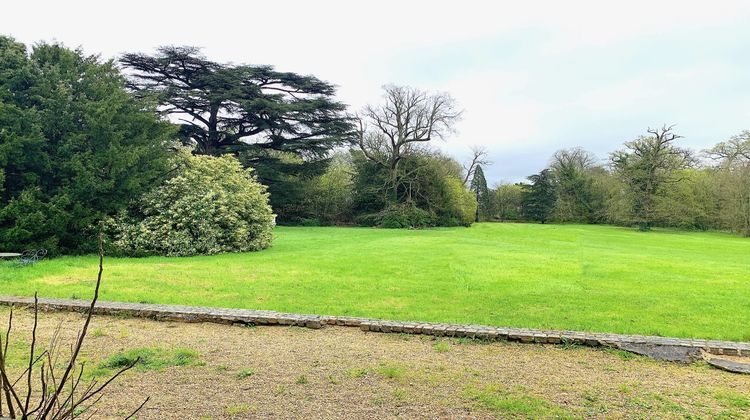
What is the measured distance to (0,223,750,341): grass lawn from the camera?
308 inches

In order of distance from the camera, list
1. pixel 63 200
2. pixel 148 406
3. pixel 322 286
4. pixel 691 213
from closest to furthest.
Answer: pixel 148 406 < pixel 322 286 < pixel 63 200 < pixel 691 213

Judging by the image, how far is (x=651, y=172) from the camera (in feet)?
133

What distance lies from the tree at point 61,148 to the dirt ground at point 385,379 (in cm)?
897

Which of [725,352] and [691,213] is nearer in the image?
[725,352]

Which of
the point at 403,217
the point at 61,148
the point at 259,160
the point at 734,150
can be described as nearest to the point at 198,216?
the point at 61,148

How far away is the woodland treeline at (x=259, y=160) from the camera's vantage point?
14289 mm

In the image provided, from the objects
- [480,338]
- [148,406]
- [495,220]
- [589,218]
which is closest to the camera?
[148,406]

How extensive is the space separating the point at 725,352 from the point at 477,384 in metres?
3.71

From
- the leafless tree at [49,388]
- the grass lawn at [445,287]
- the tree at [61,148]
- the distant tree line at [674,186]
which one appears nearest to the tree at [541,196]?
the distant tree line at [674,186]

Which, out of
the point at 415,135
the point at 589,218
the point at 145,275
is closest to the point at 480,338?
the point at 145,275

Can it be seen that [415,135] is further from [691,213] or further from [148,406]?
[148,406]

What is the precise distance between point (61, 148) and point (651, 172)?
43.9m

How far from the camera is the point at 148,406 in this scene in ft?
13.4

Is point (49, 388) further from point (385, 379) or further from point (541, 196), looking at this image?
point (541, 196)
